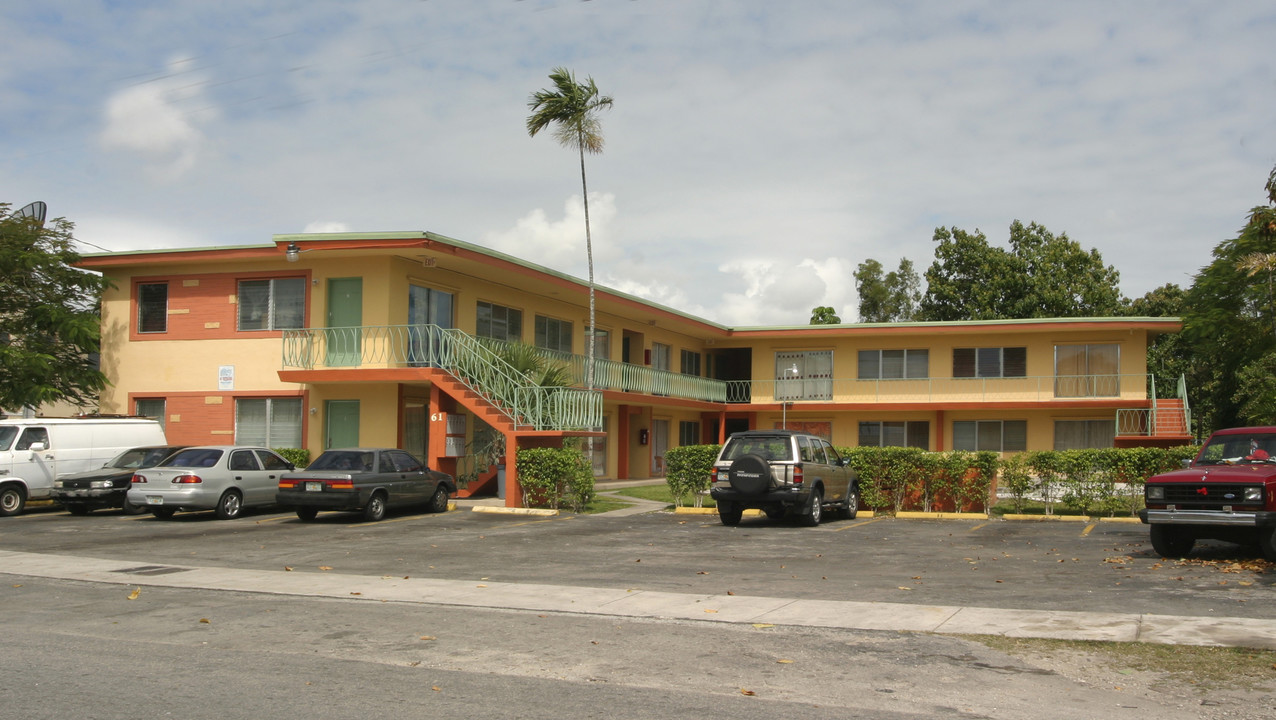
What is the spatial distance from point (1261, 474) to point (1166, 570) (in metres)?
1.73

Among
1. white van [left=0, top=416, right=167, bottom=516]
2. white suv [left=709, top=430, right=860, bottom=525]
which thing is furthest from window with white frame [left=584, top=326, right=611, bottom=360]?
white suv [left=709, top=430, right=860, bottom=525]

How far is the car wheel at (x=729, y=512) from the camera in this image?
62.6ft

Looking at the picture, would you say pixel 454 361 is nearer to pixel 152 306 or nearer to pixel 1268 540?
pixel 152 306

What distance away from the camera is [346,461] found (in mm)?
20391

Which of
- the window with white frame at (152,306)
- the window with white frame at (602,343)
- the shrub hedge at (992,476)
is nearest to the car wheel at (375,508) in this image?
the shrub hedge at (992,476)

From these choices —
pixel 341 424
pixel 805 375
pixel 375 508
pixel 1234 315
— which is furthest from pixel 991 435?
pixel 375 508

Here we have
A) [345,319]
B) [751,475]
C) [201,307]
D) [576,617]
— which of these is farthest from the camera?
[201,307]

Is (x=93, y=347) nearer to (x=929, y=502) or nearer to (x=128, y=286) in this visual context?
(x=128, y=286)

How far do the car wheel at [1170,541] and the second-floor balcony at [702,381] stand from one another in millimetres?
14749

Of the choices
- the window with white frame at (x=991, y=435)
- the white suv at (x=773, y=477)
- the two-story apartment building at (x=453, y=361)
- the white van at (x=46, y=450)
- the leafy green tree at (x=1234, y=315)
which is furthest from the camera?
the window with white frame at (x=991, y=435)

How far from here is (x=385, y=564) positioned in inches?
Result: 558

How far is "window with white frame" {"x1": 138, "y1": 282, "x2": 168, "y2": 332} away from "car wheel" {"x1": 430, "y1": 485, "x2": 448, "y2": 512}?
1029 centimetres

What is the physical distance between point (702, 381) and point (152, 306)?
19004 millimetres

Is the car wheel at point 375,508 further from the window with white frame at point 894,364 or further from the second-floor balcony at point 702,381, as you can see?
the window with white frame at point 894,364
